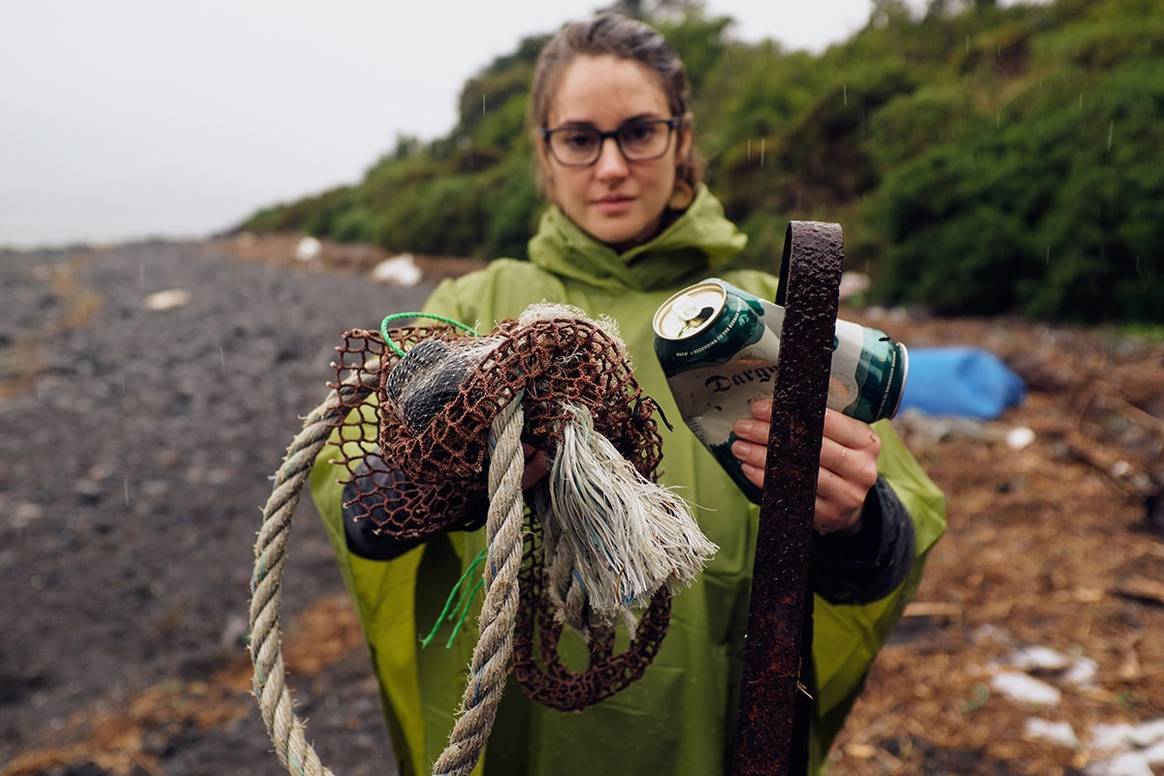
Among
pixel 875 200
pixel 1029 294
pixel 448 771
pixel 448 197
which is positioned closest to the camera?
pixel 448 771

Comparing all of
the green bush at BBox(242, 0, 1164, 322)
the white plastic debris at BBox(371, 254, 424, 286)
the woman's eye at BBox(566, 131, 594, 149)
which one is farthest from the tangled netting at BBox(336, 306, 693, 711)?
the white plastic debris at BBox(371, 254, 424, 286)

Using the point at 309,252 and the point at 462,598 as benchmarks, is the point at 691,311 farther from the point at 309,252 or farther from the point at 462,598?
the point at 309,252

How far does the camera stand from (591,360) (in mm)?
1106

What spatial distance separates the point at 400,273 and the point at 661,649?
20.1 meters

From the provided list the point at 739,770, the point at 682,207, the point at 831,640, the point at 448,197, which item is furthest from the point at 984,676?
the point at 448,197

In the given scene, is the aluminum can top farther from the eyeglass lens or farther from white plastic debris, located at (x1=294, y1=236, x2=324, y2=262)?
white plastic debris, located at (x1=294, y1=236, x2=324, y2=262)

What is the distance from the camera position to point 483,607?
0.93 metres

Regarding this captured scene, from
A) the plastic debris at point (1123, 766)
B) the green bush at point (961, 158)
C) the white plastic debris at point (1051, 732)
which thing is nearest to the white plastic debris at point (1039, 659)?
the white plastic debris at point (1051, 732)

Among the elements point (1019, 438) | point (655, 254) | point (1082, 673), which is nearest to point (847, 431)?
point (655, 254)

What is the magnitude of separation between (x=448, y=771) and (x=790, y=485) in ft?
1.83

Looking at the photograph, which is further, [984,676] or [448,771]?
[984,676]

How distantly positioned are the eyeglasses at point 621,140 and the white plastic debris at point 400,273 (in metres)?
18.5

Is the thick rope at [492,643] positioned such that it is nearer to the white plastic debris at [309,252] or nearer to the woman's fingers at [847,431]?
the woman's fingers at [847,431]

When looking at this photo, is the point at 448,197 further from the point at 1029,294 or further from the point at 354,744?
the point at 354,744
